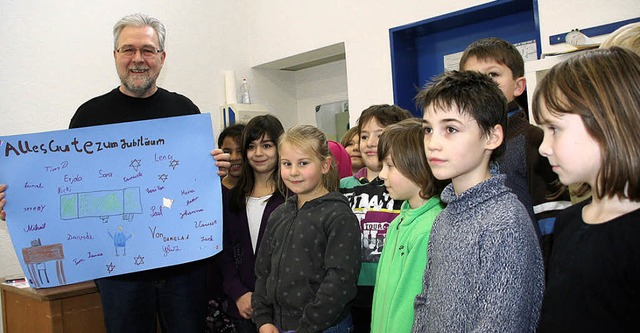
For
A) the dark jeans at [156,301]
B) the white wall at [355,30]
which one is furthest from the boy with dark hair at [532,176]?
the white wall at [355,30]

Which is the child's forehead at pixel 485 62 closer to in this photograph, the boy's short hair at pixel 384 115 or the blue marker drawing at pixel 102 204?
the boy's short hair at pixel 384 115

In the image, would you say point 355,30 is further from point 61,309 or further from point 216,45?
point 61,309

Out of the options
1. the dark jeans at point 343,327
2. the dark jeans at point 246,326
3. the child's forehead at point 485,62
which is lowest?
the dark jeans at point 246,326

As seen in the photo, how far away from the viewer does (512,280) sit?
3.93 ft

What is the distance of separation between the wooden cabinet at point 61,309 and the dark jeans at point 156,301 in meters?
0.78

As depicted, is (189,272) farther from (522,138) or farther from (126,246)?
(522,138)

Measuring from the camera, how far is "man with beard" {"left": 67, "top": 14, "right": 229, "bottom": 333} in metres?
1.95

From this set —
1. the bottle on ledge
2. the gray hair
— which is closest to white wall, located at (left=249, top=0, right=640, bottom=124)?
the bottle on ledge

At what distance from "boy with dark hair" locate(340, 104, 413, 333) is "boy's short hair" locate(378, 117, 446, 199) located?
7.4 inches

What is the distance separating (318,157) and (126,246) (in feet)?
2.66

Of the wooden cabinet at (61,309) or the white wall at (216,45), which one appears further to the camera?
the white wall at (216,45)

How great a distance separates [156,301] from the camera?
2.03m

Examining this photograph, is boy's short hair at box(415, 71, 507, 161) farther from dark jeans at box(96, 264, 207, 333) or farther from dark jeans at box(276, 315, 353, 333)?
dark jeans at box(96, 264, 207, 333)

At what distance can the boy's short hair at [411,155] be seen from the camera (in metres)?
1.73
